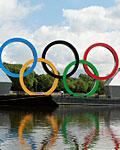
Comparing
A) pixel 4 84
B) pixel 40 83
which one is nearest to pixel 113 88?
pixel 4 84

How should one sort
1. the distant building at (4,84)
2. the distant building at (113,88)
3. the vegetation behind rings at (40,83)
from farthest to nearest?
1. the vegetation behind rings at (40,83)
2. the distant building at (4,84)
3. the distant building at (113,88)

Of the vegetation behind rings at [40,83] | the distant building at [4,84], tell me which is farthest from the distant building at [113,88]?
the vegetation behind rings at [40,83]

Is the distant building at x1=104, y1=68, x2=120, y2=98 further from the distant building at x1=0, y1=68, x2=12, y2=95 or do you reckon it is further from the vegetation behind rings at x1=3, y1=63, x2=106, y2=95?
the vegetation behind rings at x1=3, y1=63, x2=106, y2=95

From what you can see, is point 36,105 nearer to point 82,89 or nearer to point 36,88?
point 36,88

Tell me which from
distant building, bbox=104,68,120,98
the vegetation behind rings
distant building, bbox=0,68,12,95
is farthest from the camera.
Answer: the vegetation behind rings

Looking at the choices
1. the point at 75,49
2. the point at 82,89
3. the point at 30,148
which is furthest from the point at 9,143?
the point at 82,89

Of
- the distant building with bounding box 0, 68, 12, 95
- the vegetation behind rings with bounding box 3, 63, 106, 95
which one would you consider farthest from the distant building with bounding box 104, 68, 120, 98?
the vegetation behind rings with bounding box 3, 63, 106, 95

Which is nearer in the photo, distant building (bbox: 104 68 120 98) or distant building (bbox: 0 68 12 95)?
distant building (bbox: 104 68 120 98)

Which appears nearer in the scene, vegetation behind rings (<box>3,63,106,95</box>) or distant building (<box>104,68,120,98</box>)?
distant building (<box>104,68,120,98</box>)

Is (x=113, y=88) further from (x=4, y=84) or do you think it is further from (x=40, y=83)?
(x=40, y=83)

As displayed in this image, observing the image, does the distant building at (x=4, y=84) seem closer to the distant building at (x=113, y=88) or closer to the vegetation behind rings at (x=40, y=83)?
the distant building at (x=113, y=88)

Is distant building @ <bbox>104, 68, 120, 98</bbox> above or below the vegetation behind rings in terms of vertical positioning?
below

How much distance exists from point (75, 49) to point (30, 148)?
28.1 m

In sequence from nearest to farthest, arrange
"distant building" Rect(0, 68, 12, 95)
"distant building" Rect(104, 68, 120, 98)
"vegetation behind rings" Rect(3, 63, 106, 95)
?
"distant building" Rect(104, 68, 120, 98) → "distant building" Rect(0, 68, 12, 95) → "vegetation behind rings" Rect(3, 63, 106, 95)
